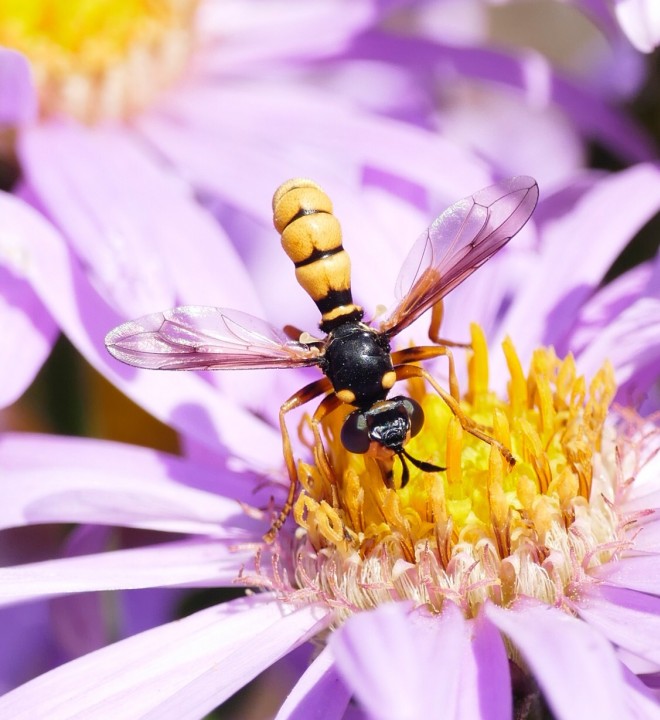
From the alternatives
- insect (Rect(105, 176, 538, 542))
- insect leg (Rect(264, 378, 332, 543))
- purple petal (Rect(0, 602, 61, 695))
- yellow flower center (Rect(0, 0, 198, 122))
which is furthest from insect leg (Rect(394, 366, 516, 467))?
purple petal (Rect(0, 602, 61, 695))

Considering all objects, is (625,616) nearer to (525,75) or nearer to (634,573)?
(634,573)

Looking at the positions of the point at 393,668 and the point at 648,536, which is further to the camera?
the point at 648,536

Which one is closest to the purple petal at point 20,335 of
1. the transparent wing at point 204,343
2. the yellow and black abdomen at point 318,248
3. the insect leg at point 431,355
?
the transparent wing at point 204,343

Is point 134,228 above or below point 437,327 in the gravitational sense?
above

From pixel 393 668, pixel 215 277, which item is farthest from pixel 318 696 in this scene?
pixel 215 277

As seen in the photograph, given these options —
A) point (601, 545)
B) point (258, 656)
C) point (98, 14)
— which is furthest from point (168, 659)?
point (98, 14)

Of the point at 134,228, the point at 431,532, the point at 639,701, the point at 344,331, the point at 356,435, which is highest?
the point at 134,228

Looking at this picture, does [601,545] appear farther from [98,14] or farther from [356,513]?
[98,14]
